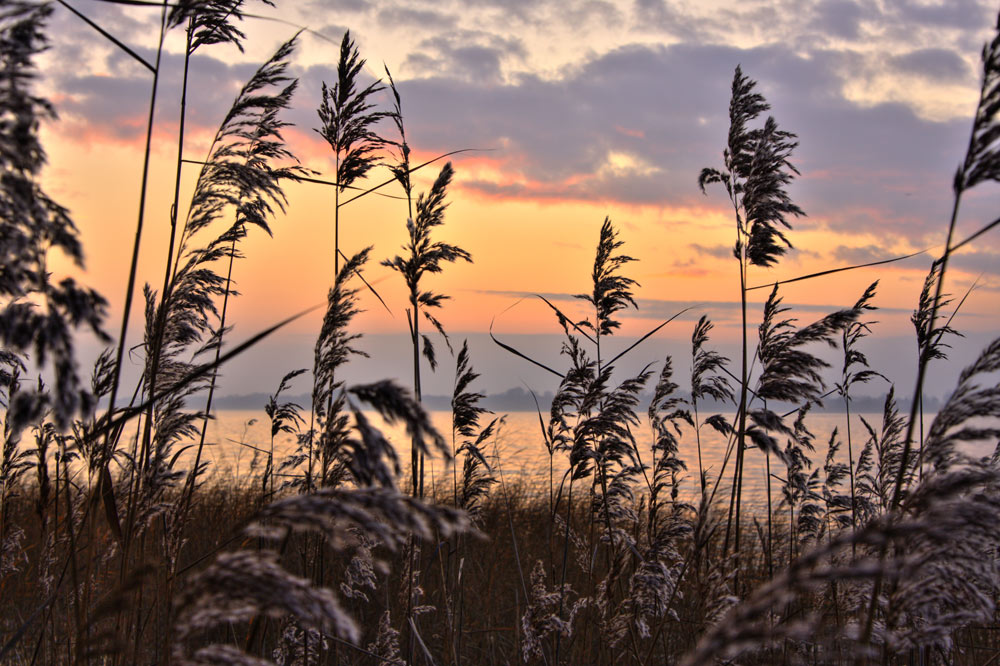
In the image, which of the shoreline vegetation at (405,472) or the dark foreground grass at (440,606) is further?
the dark foreground grass at (440,606)

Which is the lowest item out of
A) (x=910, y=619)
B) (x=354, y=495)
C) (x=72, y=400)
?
(x=910, y=619)

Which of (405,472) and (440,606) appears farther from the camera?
(440,606)

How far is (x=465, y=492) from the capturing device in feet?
13.6

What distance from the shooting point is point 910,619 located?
10.4 ft

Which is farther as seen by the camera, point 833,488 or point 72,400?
point 833,488

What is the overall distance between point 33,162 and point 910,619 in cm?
358

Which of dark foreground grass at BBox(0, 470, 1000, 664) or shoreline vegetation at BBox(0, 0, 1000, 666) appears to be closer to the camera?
shoreline vegetation at BBox(0, 0, 1000, 666)

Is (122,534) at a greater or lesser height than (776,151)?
lesser

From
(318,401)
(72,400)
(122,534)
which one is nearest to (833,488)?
(318,401)

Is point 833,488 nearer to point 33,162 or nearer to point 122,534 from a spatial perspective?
point 122,534

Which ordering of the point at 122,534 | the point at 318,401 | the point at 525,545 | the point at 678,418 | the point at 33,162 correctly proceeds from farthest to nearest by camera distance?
the point at 525,545, the point at 678,418, the point at 318,401, the point at 122,534, the point at 33,162

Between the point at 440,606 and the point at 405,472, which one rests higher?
the point at 405,472

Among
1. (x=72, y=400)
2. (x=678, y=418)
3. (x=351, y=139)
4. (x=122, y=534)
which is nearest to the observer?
(x=72, y=400)

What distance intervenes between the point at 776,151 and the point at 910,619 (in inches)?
89.1
